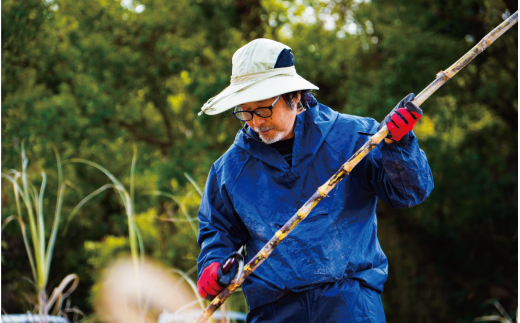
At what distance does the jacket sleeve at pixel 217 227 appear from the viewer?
5.51 feet

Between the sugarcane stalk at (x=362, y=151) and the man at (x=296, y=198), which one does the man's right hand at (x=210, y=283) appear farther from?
the sugarcane stalk at (x=362, y=151)

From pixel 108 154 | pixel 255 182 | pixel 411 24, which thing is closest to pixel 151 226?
pixel 108 154

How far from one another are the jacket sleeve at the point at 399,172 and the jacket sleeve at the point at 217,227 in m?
0.52

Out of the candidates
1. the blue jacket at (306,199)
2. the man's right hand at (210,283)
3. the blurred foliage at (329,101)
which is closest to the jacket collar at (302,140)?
the blue jacket at (306,199)

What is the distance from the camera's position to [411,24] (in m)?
6.49

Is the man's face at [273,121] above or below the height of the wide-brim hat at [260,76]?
below

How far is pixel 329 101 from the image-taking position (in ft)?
23.6

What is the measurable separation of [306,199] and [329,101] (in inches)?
227

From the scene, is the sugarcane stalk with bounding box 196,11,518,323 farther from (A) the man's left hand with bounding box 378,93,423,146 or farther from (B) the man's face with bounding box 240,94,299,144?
(B) the man's face with bounding box 240,94,299,144

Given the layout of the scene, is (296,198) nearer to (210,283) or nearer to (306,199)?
(306,199)

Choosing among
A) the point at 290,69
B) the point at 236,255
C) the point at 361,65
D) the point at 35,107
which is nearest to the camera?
the point at 236,255

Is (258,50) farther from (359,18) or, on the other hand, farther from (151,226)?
(151,226)

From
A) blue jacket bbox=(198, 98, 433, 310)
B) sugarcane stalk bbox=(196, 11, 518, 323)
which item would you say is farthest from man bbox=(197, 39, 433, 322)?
sugarcane stalk bbox=(196, 11, 518, 323)

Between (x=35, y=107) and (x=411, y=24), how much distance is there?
210 inches
